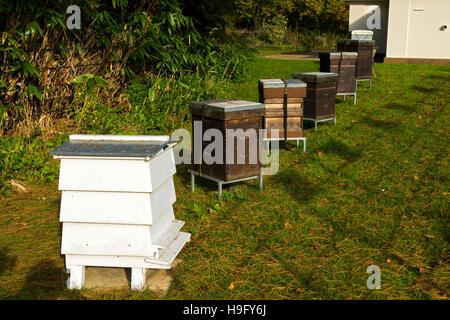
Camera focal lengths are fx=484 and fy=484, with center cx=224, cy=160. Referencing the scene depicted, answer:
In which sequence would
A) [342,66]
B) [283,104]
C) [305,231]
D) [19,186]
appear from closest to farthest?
[305,231]
[19,186]
[283,104]
[342,66]

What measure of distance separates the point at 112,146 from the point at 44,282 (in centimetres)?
131

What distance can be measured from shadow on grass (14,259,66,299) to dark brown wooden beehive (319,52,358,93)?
768 centimetres

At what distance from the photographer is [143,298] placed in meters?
3.82

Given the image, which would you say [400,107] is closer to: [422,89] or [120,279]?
[422,89]

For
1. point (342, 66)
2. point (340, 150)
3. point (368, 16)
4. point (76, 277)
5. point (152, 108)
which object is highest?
point (368, 16)

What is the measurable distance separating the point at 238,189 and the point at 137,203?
261cm

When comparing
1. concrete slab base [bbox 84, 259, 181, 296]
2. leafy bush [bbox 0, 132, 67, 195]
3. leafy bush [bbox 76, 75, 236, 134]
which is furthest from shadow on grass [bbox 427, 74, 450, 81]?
concrete slab base [bbox 84, 259, 181, 296]

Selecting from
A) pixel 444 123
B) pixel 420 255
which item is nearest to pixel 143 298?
pixel 420 255

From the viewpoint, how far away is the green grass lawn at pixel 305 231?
4.03 meters

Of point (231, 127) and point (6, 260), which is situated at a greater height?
point (231, 127)

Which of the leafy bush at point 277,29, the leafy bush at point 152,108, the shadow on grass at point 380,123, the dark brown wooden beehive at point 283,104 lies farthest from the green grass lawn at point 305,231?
the leafy bush at point 277,29

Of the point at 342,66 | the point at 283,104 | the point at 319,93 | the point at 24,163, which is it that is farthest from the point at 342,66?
the point at 24,163

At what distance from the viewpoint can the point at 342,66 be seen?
10.5m

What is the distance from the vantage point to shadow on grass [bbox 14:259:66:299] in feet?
12.8
